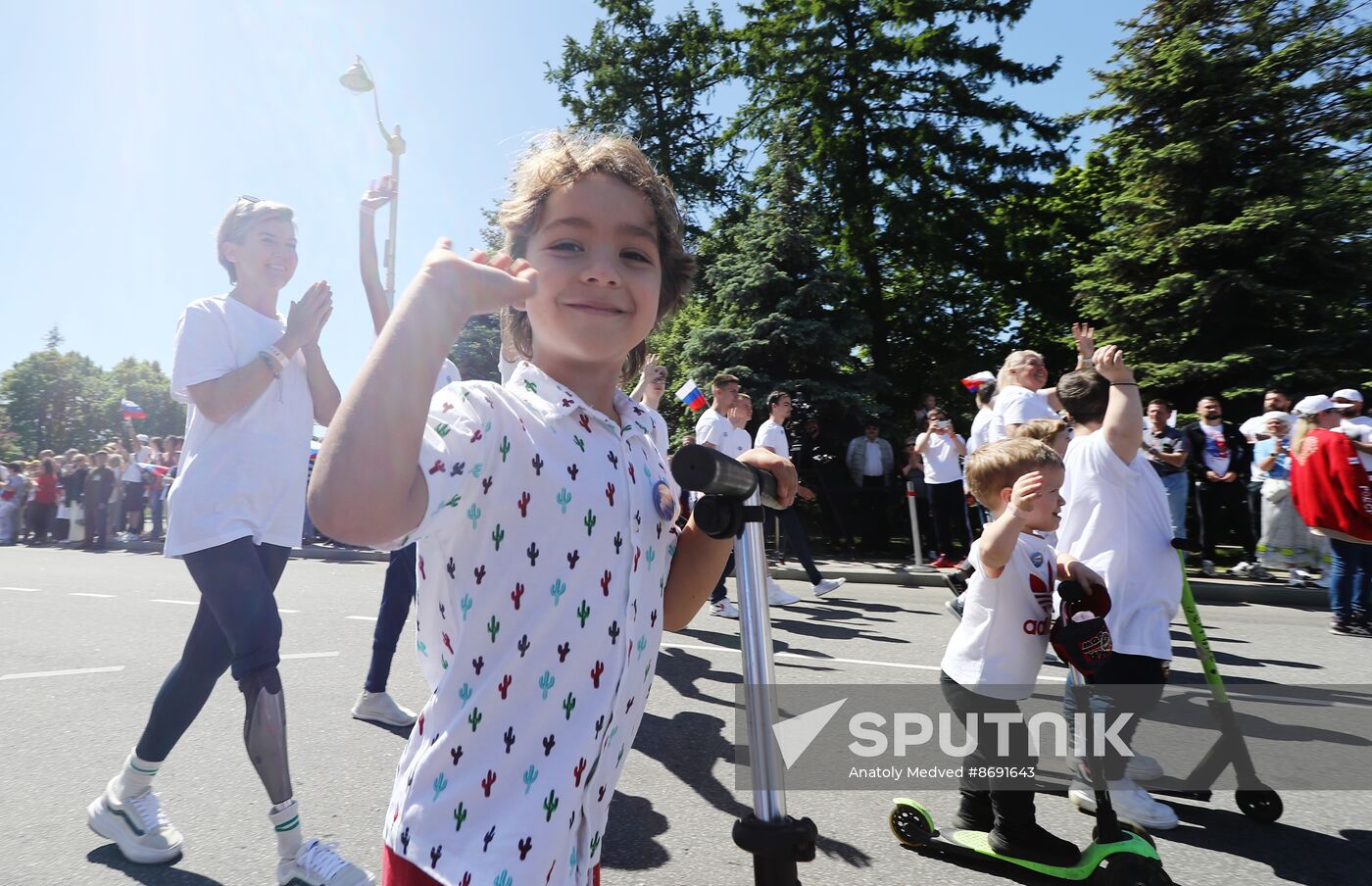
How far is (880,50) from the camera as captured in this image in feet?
67.0

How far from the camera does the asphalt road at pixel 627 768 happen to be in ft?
10.0

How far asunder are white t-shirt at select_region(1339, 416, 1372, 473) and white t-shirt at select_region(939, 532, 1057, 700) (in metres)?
7.04

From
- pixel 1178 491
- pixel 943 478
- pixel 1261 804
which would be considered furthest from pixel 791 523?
pixel 1261 804

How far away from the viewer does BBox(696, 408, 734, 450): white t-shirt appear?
835cm

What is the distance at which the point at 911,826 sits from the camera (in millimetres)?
3250

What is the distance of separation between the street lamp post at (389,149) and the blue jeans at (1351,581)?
7.95 metres

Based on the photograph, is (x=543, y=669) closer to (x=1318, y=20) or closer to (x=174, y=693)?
(x=174, y=693)

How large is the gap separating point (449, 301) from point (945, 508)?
36.7ft

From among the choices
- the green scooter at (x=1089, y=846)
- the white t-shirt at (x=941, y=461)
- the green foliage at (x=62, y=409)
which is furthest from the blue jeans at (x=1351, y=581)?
the green foliage at (x=62, y=409)

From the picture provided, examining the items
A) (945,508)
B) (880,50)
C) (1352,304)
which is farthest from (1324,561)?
(880,50)

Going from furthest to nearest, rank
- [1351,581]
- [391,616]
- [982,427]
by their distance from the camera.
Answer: [982,427]
[1351,581]
[391,616]

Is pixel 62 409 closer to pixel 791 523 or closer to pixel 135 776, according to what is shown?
pixel 791 523

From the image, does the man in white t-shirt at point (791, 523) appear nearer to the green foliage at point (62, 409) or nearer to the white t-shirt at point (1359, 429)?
the white t-shirt at point (1359, 429)

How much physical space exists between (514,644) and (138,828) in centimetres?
260
